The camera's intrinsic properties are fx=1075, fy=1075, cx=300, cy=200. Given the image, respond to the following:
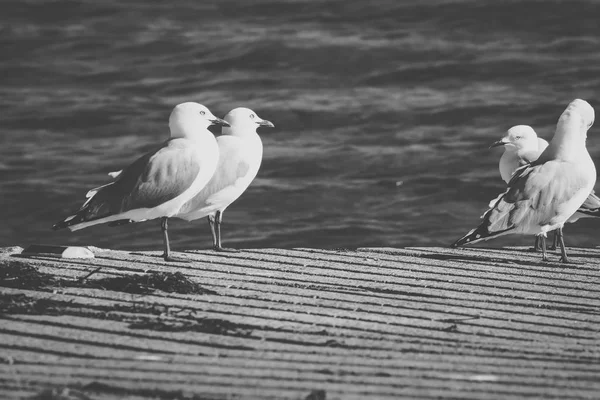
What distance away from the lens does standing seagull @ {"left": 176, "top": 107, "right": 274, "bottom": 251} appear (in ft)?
29.5

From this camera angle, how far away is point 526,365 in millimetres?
5617

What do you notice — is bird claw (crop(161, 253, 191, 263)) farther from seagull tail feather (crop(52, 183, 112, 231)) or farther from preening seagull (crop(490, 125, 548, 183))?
preening seagull (crop(490, 125, 548, 183))

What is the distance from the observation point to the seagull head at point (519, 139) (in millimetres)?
9789

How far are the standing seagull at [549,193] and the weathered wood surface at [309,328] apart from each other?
0.88 feet

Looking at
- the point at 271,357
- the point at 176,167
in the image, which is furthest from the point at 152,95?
the point at 271,357

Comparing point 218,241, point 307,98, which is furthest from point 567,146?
point 307,98

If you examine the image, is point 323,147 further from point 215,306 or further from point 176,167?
point 215,306

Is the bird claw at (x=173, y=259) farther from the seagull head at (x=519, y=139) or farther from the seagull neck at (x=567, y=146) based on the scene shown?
the seagull head at (x=519, y=139)

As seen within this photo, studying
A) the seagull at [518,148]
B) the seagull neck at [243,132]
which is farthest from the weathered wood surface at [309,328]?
the seagull at [518,148]

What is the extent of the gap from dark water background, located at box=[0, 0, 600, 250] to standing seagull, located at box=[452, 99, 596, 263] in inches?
232

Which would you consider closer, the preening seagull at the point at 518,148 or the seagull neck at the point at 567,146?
the seagull neck at the point at 567,146

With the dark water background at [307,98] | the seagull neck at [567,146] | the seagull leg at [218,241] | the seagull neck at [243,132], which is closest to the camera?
the seagull leg at [218,241]

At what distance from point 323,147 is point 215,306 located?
11.4m

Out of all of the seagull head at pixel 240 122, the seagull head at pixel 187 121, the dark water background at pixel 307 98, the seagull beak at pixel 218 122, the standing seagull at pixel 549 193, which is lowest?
the standing seagull at pixel 549 193
